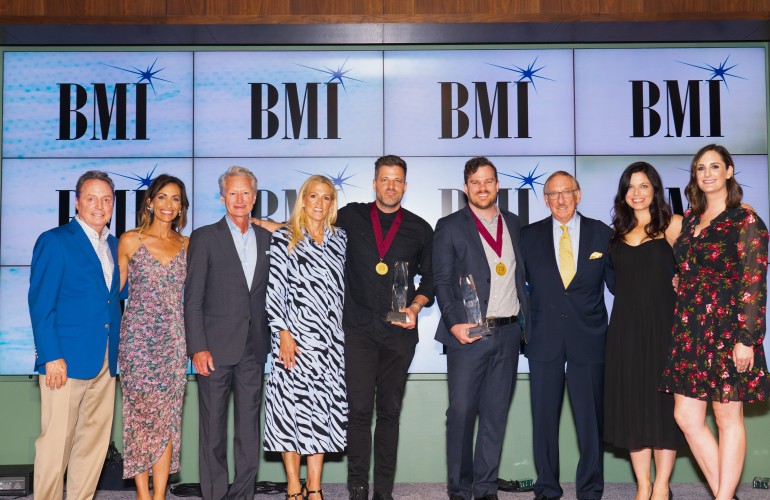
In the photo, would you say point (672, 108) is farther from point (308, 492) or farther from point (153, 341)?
point (153, 341)

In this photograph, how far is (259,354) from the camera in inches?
161

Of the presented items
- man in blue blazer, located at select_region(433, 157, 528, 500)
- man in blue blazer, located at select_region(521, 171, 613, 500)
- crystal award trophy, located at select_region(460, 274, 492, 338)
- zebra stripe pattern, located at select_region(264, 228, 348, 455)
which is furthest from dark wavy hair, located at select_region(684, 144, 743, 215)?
zebra stripe pattern, located at select_region(264, 228, 348, 455)

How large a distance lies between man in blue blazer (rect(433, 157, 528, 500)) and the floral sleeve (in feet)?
3.78

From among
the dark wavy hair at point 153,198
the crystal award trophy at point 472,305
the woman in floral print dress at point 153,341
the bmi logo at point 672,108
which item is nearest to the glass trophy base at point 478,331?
the crystal award trophy at point 472,305

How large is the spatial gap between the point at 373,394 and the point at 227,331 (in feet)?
2.91

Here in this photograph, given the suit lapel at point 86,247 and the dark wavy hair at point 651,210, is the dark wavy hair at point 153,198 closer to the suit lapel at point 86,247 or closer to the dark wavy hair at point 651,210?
the suit lapel at point 86,247

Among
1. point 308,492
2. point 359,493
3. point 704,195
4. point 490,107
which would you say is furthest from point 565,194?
point 308,492

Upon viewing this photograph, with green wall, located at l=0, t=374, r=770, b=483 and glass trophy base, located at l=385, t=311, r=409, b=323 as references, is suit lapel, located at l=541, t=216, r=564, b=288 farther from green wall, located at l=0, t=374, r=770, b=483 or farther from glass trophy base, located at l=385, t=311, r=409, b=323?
green wall, located at l=0, t=374, r=770, b=483

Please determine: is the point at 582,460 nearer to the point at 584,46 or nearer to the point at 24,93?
the point at 584,46

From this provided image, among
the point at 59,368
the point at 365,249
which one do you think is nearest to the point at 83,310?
the point at 59,368

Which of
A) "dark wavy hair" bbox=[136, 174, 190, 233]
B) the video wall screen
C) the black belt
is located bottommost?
the black belt

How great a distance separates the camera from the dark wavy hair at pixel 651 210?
401 cm

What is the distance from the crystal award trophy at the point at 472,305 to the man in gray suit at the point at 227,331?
3.68 feet

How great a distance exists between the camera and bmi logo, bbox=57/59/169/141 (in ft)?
17.4
